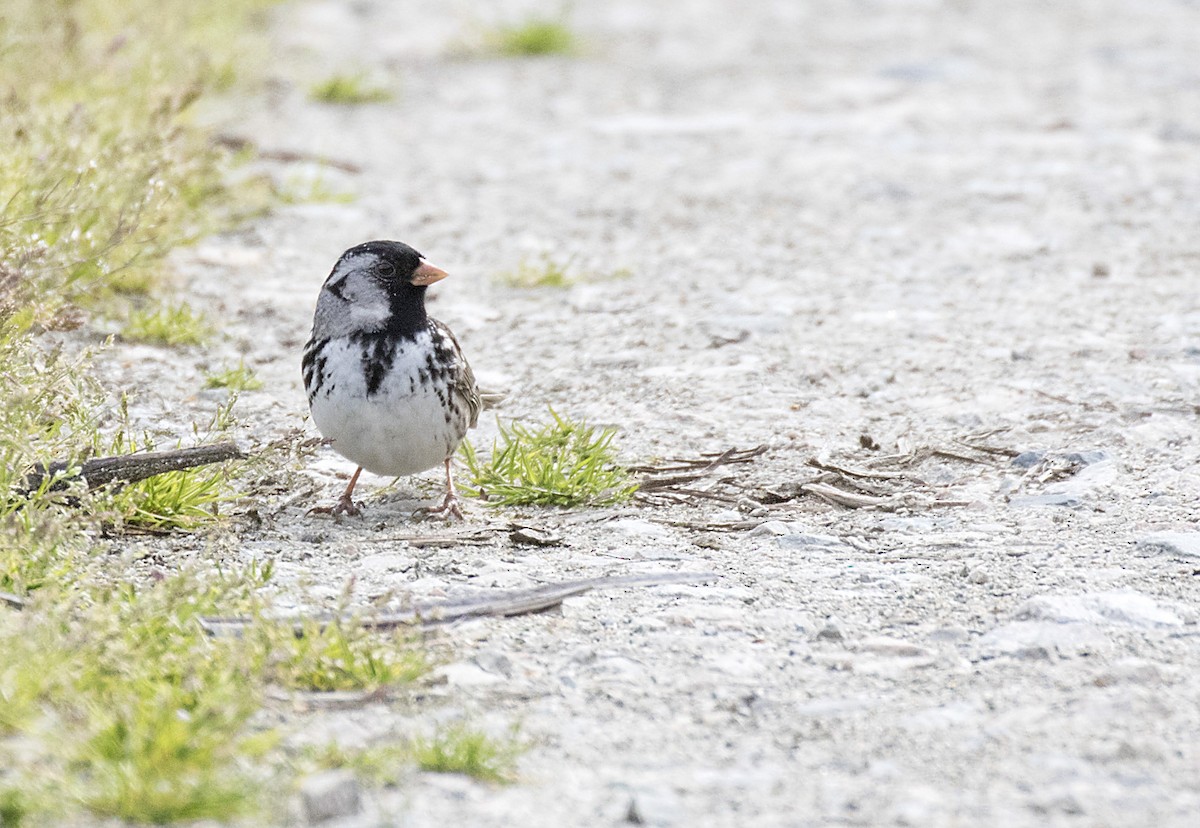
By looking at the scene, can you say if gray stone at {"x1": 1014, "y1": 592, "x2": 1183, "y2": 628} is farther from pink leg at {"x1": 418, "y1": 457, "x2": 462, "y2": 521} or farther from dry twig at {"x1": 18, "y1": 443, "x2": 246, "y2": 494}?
dry twig at {"x1": 18, "y1": 443, "x2": 246, "y2": 494}

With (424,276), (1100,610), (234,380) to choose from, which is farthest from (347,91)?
(1100,610)

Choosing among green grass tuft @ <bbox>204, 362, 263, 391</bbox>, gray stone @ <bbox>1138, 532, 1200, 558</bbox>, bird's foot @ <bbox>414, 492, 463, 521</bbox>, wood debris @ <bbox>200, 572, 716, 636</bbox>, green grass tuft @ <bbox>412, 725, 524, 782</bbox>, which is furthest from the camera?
green grass tuft @ <bbox>204, 362, 263, 391</bbox>

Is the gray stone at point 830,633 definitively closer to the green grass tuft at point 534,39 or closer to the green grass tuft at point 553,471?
the green grass tuft at point 553,471

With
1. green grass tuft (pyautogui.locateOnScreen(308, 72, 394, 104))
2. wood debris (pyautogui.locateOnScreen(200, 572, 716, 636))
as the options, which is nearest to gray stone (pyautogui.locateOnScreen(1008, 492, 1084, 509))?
wood debris (pyautogui.locateOnScreen(200, 572, 716, 636))

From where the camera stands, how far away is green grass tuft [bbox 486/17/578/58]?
12.3 meters

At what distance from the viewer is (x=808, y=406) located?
6.25 meters

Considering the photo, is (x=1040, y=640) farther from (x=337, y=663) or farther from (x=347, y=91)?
(x=347, y=91)

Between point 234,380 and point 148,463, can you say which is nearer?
point 148,463

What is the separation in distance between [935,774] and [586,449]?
7.42 ft

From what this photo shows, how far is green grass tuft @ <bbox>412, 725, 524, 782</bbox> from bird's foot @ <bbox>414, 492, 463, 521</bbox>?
1.83m

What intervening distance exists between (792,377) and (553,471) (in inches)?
60.3

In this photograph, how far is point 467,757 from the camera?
132 inches

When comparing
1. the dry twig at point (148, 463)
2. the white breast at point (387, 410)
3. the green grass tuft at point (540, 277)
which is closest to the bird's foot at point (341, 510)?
the white breast at point (387, 410)

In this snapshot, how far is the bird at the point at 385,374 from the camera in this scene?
5078 millimetres
